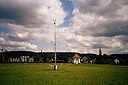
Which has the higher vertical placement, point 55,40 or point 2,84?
point 55,40

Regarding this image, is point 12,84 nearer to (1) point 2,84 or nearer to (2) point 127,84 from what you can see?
(1) point 2,84

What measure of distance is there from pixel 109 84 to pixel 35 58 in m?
136

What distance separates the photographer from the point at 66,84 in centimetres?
1099

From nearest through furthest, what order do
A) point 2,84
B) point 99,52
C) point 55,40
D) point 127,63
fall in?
point 2,84, point 55,40, point 127,63, point 99,52

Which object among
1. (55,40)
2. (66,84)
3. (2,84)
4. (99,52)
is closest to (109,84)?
(66,84)

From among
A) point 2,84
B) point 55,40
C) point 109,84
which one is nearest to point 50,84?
point 2,84

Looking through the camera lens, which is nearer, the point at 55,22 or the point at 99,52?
the point at 55,22

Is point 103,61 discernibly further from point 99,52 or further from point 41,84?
point 41,84

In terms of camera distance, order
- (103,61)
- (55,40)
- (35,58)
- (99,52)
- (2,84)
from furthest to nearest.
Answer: (35,58) → (99,52) → (103,61) → (55,40) → (2,84)

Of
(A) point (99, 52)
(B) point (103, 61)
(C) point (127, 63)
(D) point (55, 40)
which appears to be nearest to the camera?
(D) point (55, 40)

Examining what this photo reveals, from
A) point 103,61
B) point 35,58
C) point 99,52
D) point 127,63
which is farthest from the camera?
point 35,58

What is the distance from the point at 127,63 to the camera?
68438 millimetres

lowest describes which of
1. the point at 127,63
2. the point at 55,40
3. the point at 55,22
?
the point at 127,63

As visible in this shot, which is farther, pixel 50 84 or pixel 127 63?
pixel 127 63
